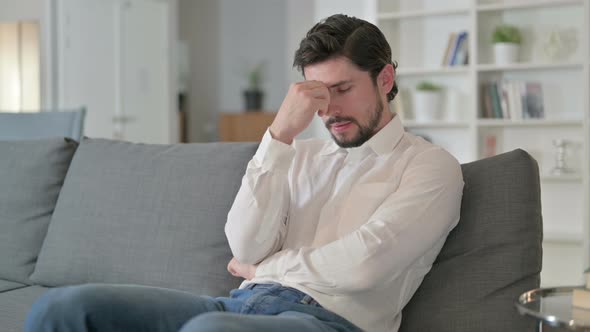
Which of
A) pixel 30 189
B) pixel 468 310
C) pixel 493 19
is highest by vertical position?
pixel 493 19

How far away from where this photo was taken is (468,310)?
5.60 feet

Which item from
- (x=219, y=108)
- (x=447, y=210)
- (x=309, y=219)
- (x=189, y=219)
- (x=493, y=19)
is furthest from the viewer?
(x=219, y=108)

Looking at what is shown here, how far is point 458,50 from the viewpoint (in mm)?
4863

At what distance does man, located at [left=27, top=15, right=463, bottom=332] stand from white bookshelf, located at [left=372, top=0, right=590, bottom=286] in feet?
9.02

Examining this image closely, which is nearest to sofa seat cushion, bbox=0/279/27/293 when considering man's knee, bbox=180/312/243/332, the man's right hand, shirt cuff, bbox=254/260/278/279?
shirt cuff, bbox=254/260/278/279

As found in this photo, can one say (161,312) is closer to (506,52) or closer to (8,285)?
(8,285)

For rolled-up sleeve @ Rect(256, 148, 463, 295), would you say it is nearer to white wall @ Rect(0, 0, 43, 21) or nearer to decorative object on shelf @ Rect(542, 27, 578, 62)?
decorative object on shelf @ Rect(542, 27, 578, 62)

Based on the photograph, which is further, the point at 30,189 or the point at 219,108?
the point at 219,108

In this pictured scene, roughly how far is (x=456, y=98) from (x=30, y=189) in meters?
3.10

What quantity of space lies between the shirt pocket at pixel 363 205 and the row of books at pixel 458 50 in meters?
3.29

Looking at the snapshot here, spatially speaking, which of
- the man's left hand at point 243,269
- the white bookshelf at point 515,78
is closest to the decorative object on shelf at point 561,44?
the white bookshelf at point 515,78

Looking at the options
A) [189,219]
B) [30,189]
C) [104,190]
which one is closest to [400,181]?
[189,219]

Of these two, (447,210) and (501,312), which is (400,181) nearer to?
(447,210)

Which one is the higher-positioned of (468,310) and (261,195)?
(261,195)
